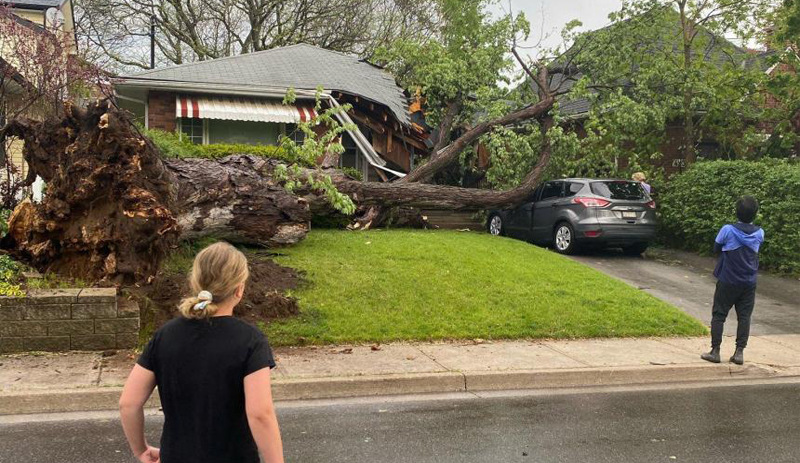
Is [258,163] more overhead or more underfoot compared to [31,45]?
more underfoot

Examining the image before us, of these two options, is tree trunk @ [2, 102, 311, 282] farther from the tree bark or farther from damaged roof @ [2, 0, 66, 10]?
damaged roof @ [2, 0, 66, 10]

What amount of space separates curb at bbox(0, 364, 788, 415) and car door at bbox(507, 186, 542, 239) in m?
8.30

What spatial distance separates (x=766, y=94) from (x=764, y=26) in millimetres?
1871

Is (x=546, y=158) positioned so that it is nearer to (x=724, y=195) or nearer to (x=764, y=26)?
(x=724, y=195)

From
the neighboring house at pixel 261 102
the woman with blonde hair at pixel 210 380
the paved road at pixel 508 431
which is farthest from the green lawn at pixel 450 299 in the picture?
the neighboring house at pixel 261 102

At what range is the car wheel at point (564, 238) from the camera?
46.5ft

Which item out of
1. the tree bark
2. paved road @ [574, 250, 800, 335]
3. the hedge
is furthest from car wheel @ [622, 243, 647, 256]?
the tree bark

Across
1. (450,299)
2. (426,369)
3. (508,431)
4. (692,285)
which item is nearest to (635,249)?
(692,285)

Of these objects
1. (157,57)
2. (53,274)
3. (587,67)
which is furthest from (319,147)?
(157,57)

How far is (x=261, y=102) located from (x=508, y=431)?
551 inches

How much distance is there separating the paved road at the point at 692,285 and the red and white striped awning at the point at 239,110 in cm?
805

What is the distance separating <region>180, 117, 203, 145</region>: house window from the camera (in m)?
17.7

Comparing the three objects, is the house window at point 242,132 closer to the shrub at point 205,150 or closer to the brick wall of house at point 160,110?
the brick wall of house at point 160,110

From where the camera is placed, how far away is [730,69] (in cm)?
1778
